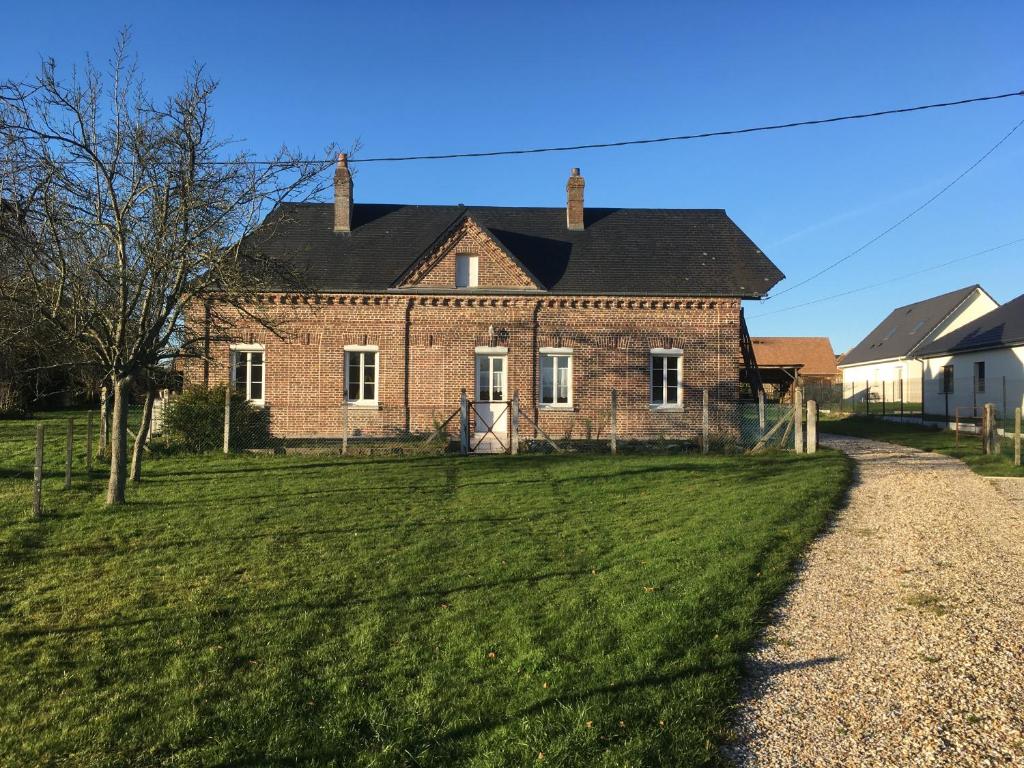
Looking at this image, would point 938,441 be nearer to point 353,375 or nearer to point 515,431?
point 515,431

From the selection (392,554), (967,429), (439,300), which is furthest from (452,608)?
(967,429)

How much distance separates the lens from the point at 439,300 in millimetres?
18156

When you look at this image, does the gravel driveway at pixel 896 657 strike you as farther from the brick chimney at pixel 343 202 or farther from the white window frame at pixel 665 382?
the brick chimney at pixel 343 202

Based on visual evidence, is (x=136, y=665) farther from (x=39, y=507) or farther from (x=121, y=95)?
(x=121, y=95)

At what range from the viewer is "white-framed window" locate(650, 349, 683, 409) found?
18.4 m

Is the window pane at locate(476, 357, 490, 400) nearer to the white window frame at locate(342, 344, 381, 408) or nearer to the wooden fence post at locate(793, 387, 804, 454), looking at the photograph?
the white window frame at locate(342, 344, 381, 408)

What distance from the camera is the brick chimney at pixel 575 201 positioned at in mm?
20953

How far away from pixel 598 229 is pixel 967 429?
13875mm

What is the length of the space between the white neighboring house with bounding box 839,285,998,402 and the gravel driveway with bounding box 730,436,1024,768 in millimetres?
30399

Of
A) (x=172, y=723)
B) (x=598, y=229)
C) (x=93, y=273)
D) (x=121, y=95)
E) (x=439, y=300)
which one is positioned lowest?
(x=172, y=723)

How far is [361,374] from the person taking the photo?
59.8ft

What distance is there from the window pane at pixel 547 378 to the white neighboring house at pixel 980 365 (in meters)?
16.4

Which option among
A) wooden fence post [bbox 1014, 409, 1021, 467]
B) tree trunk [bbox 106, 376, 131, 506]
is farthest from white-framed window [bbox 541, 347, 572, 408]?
tree trunk [bbox 106, 376, 131, 506]

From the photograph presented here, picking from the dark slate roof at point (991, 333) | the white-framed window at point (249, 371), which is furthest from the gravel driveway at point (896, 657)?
the dark slate roof at point (991, 333)
